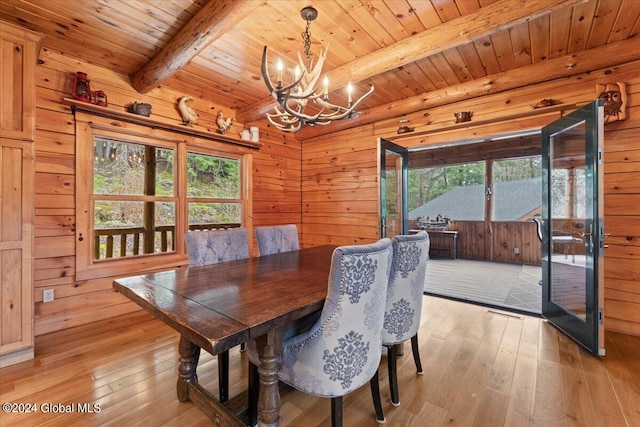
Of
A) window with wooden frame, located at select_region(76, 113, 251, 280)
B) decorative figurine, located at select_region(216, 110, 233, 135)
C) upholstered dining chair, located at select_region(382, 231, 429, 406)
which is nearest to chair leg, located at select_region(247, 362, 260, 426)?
upholstered dining chair, located at select_region(382, 231, 429, 406)

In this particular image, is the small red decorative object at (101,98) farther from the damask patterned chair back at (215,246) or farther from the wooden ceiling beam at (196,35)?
the damask patterned chair back at (215,246)

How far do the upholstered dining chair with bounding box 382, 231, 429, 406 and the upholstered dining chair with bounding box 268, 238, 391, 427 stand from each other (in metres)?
0.33

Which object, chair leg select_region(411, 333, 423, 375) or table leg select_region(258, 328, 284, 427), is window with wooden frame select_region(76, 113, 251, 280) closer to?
table leg select_region(258, 328, 284, 427)

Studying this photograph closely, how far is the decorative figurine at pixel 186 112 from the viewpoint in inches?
133

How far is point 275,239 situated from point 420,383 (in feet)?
5.58

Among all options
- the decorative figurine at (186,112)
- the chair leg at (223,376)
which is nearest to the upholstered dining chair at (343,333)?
the chair leg at (223,376)

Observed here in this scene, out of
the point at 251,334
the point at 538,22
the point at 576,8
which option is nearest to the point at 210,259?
the point at 251,334

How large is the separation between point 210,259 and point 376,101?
2947mm

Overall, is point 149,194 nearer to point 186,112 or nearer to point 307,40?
point 186,112

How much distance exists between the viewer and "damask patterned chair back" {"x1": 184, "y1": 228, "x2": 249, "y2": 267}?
217cm

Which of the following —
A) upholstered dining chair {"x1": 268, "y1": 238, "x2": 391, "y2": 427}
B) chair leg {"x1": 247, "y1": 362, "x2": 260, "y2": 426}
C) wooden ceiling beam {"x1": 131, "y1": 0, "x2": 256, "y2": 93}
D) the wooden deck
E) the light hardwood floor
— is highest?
wooden ceiling beam {"x1": 131, "y1": 0, "x2": 256, "y2": 93}

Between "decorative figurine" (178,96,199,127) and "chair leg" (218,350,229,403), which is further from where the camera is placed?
"decorative figurine" (178,96,199,127)

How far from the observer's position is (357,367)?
4.31ft

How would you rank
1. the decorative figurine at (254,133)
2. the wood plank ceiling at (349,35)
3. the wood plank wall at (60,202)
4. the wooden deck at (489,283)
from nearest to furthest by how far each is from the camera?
the wood plank ceiling at (349,35) < the wood plank wall at (60,202) < the wooden deck at (489,283) < the decorative figurine at (254,133)
